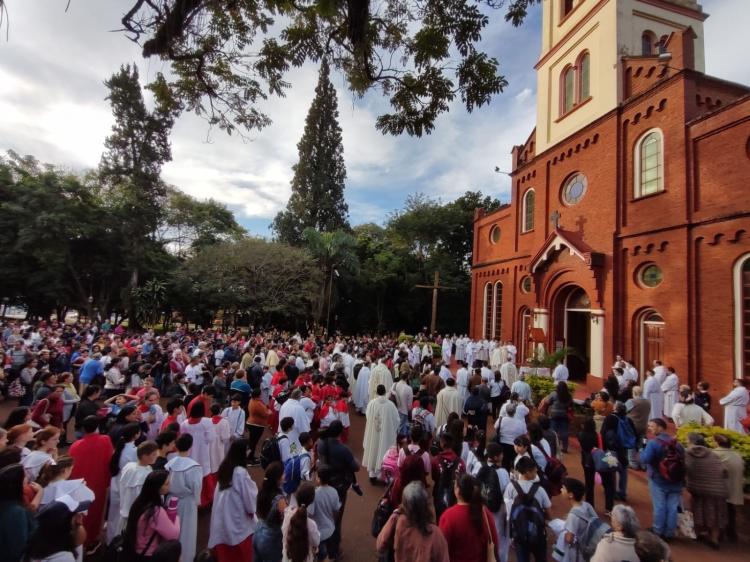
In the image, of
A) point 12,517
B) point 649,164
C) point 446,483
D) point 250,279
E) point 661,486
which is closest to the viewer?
point 12,517

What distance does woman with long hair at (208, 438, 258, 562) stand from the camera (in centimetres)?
365

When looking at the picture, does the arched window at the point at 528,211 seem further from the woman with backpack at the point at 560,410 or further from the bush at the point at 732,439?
the bush at the point at 732,439

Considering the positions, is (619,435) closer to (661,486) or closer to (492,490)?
(661,486)

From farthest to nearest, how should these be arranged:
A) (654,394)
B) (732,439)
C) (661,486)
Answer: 1. (654,394)
2. (732,439)
3. (661,486)

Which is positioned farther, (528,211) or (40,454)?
(528,211)

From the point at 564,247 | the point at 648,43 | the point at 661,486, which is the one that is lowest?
the point at 661,486

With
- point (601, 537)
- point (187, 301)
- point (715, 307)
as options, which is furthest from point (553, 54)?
point (187, 301)

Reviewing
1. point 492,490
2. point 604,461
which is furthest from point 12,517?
point 604,461

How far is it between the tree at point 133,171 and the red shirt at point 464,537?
93.0ft

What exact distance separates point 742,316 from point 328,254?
2046 centimetres

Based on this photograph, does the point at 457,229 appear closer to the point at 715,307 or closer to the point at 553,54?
the point at 553,54

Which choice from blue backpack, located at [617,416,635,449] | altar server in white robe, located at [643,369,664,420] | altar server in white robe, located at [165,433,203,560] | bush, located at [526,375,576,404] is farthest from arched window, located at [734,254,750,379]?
altar server in white robe, located at [165,433,203,560]

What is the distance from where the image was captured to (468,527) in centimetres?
→ 305

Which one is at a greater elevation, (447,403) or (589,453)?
(447,403)
